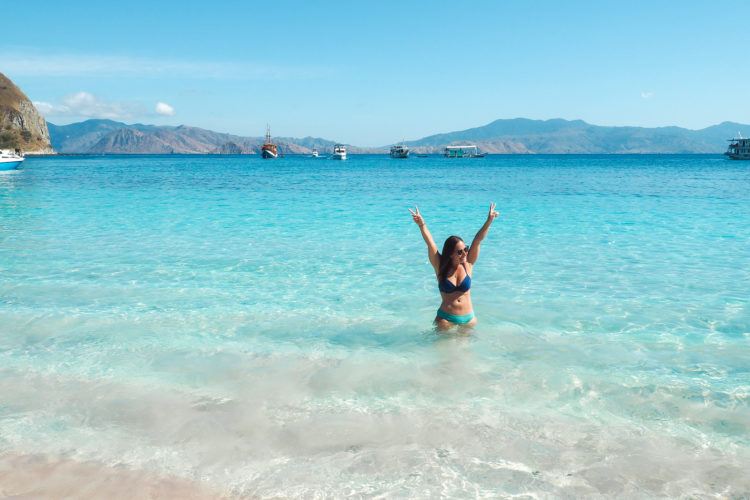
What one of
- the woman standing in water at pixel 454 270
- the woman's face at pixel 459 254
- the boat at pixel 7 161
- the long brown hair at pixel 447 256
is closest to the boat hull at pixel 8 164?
the boat at pixel 7 161

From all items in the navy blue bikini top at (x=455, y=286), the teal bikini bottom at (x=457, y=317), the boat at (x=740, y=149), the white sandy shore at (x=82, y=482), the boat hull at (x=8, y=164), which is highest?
the boat at (x=740, y=149)

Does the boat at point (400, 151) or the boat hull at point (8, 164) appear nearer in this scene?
the boat hull at point (8, 164)

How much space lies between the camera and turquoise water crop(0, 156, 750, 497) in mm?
4887

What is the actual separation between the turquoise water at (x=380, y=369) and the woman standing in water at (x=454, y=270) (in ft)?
1.23

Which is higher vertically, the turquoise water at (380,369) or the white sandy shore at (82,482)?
the turquoise water at (380,369)

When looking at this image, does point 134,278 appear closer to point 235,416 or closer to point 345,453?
point 235,416

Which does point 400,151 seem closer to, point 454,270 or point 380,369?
point 454,270

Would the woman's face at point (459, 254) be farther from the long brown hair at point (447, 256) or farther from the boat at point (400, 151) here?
the boat at point (400, 151)

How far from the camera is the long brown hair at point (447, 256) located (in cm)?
766

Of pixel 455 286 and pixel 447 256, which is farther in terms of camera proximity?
pixel 455 286

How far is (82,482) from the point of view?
4578mm

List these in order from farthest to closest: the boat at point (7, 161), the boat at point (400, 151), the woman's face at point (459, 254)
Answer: the boat at point (400, 151) < the boat at point (7, 161) < the woman's face at point (459, 254)

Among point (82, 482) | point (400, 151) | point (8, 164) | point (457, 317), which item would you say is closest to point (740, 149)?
point (400, 151)

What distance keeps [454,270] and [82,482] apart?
5003mm
